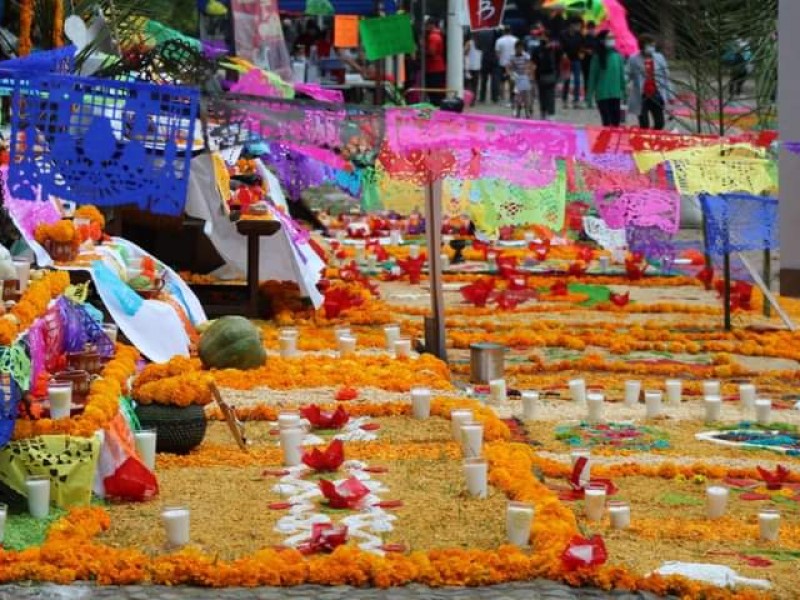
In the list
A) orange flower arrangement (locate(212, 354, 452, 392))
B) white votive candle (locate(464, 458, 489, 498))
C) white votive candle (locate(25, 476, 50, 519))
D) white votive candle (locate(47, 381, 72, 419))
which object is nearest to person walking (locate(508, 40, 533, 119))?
orange flower arrangement (locate(212, 354, 452, 392))

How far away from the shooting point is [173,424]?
10164 mm

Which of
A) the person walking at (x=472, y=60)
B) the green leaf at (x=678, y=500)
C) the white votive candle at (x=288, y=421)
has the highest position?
the person walking at (x=472, y=60)

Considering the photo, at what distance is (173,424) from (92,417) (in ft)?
3.60

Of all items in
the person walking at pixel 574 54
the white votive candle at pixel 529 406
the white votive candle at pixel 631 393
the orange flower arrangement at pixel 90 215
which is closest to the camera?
the white votive candle at pixel 529 406

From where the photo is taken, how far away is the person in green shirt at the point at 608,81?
29.5m

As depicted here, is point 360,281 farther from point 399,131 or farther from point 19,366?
point 19,366

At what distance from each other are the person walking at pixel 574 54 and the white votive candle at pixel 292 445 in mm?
29143

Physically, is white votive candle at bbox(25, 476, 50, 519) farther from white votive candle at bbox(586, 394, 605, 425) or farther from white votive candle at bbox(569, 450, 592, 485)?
white votive candle at bbox(586, 394, 605, 425)

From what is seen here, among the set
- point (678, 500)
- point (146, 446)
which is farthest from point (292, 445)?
point (678, 500)

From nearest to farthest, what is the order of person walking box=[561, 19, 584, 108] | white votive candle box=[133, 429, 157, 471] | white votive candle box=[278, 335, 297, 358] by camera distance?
white votive candle box=[133, 429, 157, 471] → white votive candle box=[278, 335, 297, 358] → person walking box=[561, 19, 584, 108]

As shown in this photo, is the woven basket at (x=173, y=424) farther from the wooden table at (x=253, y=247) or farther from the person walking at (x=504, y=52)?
the person walking at (x=504, y=52)

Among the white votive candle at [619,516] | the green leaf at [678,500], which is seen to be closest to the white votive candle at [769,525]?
the white votive candle at [619,516]

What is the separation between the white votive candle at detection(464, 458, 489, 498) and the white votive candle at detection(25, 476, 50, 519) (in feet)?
6.43

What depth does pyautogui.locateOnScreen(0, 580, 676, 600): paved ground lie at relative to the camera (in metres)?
7.53
